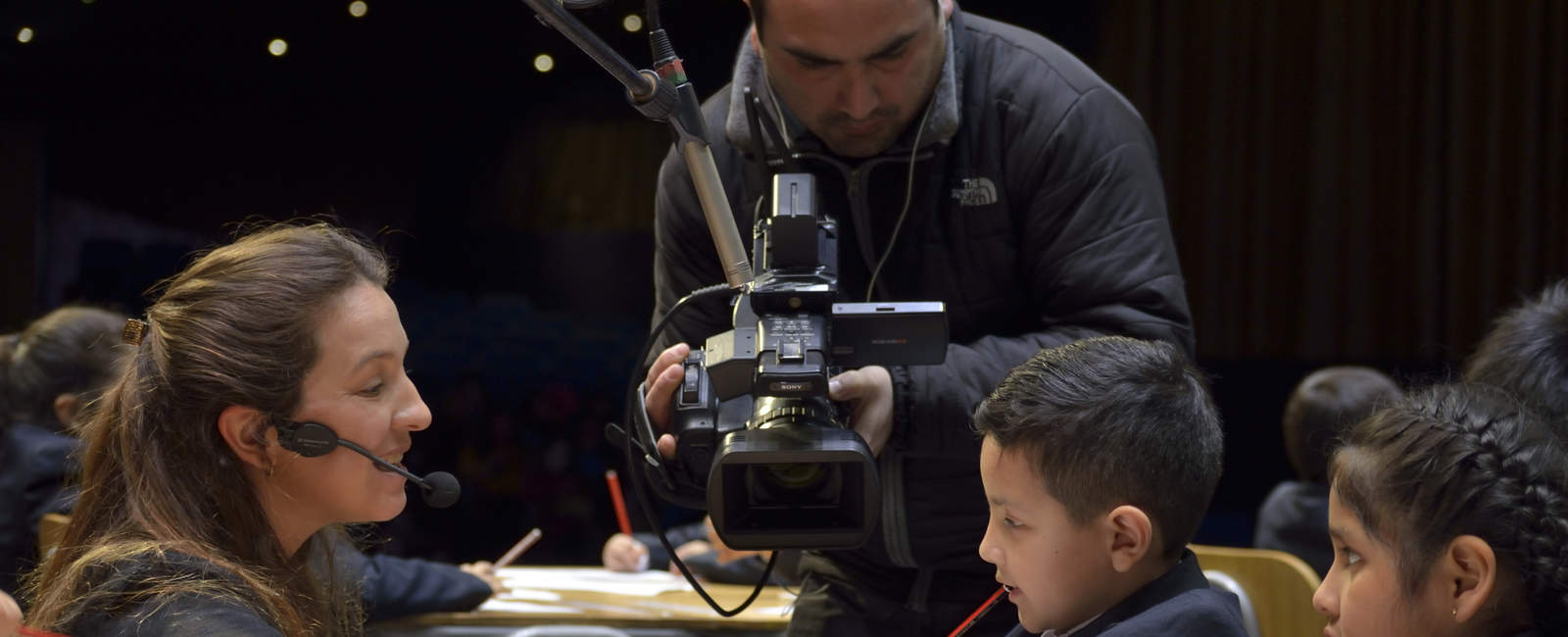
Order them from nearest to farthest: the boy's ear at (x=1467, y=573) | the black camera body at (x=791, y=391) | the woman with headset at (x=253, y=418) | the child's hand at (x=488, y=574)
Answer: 1. the boy's ear at (x=1467, y=573)
2. the black camera body at (x=791, y=391)
3. the woman with headset at (x=253, y=418)
4. the child's hand at (x=488, y=574)

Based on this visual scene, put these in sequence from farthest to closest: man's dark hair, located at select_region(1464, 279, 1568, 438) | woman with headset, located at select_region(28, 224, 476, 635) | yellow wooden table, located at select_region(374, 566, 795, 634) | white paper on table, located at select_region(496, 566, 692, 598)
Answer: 1. white paper on table, located at select_region(496, 566, 692, 598)
2. yellow wooden table, located at select_region(374, 566, 795, 634)
3. man's dark hair, located at select_region(1464, 279, 1568, 438)
4. woman with headset, located at select_region(28, 224, 476, 635)

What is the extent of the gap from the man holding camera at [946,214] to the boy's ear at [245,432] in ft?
1.75

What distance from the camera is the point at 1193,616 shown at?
1199 mm

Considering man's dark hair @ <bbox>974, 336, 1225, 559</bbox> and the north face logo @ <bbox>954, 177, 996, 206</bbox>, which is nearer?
man's dark hair @ <bbox>974, 336, 1225, 559</bbox>

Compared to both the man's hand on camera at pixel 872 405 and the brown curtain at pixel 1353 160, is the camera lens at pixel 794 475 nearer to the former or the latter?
the man's hand on camera at pixel 872 405

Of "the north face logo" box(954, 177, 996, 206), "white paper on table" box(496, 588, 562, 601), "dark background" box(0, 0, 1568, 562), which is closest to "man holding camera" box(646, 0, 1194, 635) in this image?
"the north face logo" box(954, 177, 996, 206)

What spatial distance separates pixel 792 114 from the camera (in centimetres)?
163

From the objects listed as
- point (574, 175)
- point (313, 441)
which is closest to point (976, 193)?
point (313, 441)

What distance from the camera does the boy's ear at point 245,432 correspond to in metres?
1.39

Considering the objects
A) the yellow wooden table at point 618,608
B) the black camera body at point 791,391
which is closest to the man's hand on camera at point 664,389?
the black camera body at point 791,391

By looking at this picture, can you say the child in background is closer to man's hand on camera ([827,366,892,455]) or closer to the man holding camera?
the man holding camera

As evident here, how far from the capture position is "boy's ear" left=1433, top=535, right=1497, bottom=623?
115 cm

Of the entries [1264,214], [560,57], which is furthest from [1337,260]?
[560,57]

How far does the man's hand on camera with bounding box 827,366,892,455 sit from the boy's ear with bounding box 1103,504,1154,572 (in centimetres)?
26
